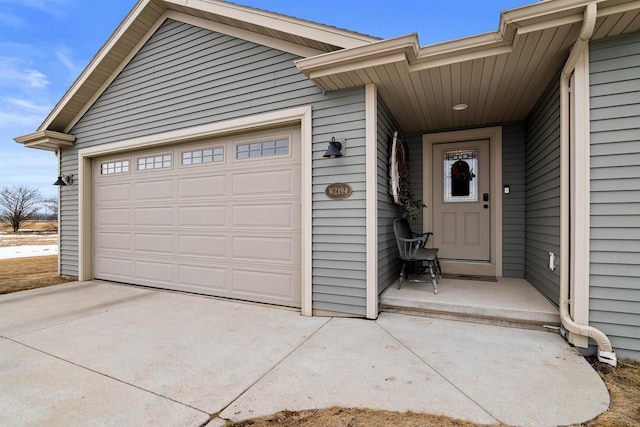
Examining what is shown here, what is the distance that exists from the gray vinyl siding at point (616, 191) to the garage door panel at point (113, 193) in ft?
19.6

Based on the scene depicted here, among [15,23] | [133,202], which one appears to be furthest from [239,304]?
[15,23]

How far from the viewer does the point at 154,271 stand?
4730 mm

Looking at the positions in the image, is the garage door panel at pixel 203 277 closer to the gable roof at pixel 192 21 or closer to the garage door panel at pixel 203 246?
the garage door panel at pixel 203 246

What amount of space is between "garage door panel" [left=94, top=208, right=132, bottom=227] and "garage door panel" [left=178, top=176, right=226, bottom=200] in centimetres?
130

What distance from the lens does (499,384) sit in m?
1.92

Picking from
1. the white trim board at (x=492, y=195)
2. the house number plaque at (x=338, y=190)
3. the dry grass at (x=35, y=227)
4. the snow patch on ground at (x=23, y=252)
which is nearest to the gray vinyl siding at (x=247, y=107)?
the house number plaque at (x=338, y=190)

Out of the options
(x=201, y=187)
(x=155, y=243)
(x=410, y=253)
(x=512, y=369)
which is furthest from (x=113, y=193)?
(x=512, y=369)

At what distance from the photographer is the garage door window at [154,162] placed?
15.1 feet

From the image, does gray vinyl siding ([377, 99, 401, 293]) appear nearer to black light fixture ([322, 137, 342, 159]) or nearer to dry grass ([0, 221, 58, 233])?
black light fixture ([322, 137, 342, 159])

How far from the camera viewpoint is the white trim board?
4.35 meters

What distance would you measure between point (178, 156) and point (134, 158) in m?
1.05

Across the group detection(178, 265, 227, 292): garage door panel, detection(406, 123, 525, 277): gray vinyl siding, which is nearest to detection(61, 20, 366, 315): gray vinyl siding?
detection(178, 265, 227, 292): garage door panel

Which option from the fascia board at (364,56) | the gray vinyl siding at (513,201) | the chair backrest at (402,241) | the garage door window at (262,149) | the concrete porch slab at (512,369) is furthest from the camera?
the gray vinyl siding at (513,201)

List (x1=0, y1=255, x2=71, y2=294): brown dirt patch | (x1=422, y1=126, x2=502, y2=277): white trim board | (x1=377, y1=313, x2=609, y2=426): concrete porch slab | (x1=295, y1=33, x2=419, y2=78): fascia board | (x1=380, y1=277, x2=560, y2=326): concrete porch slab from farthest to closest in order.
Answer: (x1=0, y1=255, x2=71, y2=294): brown dirt patch
(x1=422, y1=126, x2=502, y2=277): white trim board
(x1=380, y1=277, x2=560, y2=326): concrete porch slab
(x1=295, y1=33, x2=419, y2=78): fascia board
(x1=377, y1=313, x2=609, y2=426): concrete porch slab
